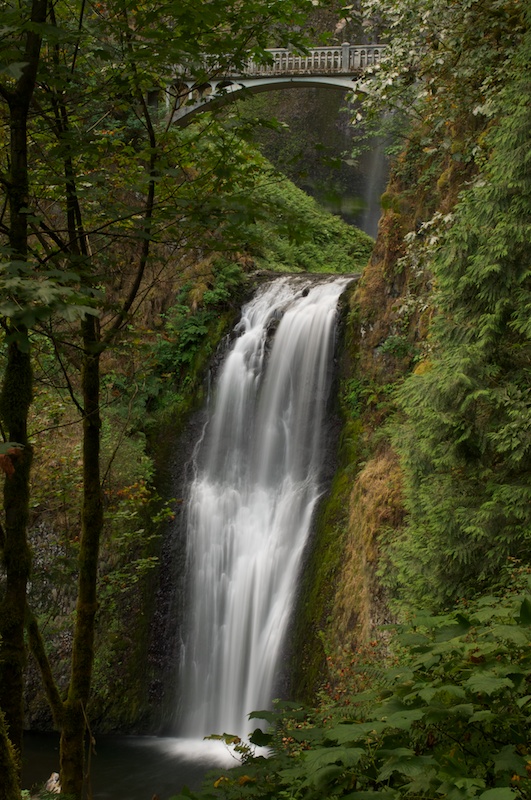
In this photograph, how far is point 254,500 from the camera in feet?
41.4

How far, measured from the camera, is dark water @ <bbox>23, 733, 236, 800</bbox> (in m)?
9.53

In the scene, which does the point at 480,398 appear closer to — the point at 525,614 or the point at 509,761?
the point at 525,614

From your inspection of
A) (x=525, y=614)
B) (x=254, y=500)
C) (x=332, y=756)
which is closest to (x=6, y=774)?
(x=332, y=756)

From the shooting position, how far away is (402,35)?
9.02 m

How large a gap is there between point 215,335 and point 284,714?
12.1m

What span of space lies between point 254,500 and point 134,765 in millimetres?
4260

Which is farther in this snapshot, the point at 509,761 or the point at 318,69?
the point at 318,69

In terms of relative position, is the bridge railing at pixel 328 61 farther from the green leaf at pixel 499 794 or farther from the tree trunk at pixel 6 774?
the green leaf at pixel 499 794

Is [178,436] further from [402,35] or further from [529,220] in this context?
[529,220]

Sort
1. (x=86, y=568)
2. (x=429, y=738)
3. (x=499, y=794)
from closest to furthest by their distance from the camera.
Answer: (x=499, y=794) → (x=429, y=738) → (x=86, y=568)

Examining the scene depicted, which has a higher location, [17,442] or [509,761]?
[17,442]

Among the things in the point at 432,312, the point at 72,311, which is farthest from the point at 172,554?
the point at 72,311

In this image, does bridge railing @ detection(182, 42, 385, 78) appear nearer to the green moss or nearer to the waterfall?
the waterfall

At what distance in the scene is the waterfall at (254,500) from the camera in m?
11.2
